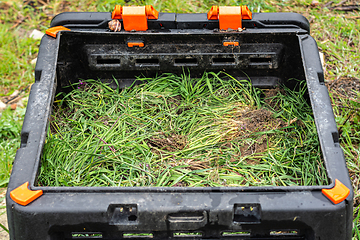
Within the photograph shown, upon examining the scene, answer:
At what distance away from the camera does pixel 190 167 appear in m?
1.96

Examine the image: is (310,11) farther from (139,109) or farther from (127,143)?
(127,143)

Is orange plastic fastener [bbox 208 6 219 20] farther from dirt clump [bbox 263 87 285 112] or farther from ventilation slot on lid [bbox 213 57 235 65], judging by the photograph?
dirt clump [bbox 263 87 285 112]

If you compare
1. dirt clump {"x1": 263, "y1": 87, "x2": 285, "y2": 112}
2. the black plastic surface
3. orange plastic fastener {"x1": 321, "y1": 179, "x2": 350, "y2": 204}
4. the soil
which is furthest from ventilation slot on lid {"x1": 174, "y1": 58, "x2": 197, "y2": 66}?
orange plastic fastener {"x1": 321, "y1": 179, "x2": 350, "y2": 204}

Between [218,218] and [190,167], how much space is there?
1.87 feet

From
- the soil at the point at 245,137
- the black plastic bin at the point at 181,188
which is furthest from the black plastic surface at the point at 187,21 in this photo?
the soil at the point at 245,137

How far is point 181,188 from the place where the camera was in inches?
57.0

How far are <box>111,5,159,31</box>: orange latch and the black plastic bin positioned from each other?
0.04 m

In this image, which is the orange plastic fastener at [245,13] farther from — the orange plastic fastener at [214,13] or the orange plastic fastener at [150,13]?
the orange plastic fastener at [150,13]

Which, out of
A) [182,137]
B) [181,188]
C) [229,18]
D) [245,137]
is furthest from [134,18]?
[181,188]

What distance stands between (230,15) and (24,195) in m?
1.58

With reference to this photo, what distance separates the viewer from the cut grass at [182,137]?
188cm

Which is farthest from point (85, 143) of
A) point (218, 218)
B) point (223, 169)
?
point (218, 218)

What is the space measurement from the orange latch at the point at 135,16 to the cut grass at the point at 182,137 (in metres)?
0.41

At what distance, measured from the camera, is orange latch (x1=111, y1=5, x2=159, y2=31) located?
7.12 ft
